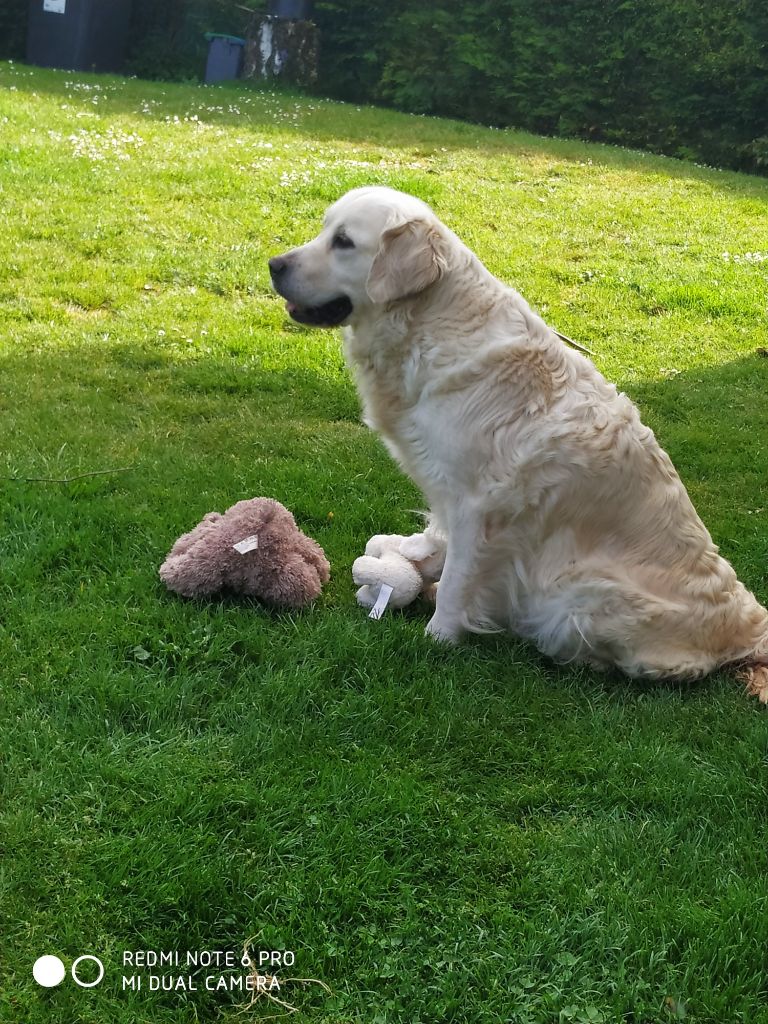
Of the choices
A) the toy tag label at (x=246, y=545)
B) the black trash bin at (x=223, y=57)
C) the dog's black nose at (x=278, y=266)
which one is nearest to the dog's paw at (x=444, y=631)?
the toy tag label at (x=246, y=545)

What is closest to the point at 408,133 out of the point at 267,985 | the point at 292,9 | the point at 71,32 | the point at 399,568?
the point at 292,9

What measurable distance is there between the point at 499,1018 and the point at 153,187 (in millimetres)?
8169

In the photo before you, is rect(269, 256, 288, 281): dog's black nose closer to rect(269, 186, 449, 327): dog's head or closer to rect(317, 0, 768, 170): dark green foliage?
rect(269, 186, 449, 327): dog's head

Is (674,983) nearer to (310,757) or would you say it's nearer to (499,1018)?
(499,1018)

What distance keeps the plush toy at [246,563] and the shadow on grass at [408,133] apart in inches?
367

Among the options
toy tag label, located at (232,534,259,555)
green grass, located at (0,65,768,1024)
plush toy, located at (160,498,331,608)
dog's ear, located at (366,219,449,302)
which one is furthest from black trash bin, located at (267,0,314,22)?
toy tag label, located at (232,534,259,555)

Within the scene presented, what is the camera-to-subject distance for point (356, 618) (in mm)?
3586

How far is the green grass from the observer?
2248 millimetres

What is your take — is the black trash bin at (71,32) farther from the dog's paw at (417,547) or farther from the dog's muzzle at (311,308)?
the dog's paw at (417,547)

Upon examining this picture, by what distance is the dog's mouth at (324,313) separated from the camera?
11.9 feet

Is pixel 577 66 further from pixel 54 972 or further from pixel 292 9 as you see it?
pixel 54 972

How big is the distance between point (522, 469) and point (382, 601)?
742 mm

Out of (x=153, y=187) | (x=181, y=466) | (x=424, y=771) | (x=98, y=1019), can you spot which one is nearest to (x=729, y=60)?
(x=153, y=187)

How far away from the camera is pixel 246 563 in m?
3.50
